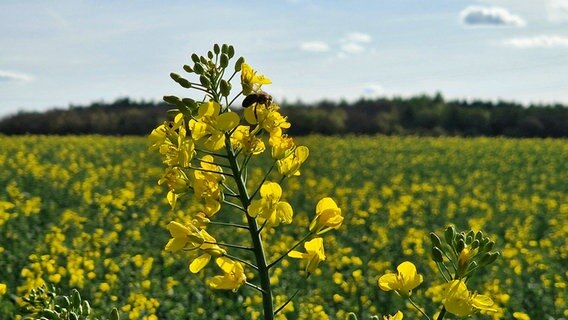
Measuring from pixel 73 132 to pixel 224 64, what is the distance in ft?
115

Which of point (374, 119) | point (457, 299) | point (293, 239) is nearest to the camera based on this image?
point (457, 299)

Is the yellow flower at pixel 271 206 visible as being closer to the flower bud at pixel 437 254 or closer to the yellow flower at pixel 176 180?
the yellow flower at pixel 176 180

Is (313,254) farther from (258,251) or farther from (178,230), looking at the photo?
(178,230)

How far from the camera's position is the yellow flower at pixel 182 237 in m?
1.73

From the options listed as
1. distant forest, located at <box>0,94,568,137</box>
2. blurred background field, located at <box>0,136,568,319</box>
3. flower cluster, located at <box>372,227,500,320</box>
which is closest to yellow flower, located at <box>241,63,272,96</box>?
flower cluster, located at <box>372,227,500,320</box>

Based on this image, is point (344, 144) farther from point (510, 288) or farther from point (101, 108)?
point (510, 288)

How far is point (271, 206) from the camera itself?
173 centimetres

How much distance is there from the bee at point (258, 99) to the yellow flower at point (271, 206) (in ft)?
0.64

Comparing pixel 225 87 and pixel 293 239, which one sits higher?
pixel 225 87

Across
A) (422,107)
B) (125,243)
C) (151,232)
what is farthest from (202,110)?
(422,107)

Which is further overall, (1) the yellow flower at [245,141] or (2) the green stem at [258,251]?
(1) the yellow flower at [245,141]

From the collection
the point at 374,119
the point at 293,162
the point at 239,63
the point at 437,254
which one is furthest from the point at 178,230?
the point at 374,119

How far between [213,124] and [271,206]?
23cm

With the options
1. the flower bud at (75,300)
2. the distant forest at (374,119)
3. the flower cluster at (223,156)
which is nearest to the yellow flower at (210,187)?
the flower cluster at (223,156)
